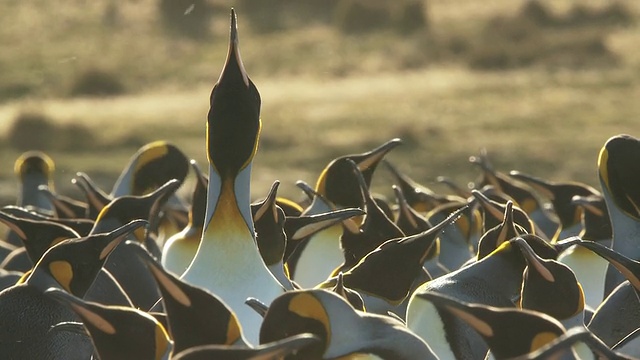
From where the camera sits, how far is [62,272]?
4285 millimetres

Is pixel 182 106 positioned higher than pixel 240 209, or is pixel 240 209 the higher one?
pixel 240 209

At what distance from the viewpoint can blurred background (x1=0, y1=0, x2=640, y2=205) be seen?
55.2 feet

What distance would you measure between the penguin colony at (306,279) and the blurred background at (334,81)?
298 inches

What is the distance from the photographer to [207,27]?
Answer: 82.1ft

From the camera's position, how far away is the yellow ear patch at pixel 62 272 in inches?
168

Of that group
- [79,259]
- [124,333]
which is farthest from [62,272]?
[124,333]

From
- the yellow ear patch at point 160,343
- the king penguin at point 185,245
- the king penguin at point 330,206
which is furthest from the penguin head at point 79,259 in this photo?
the king penguin at point 330,206

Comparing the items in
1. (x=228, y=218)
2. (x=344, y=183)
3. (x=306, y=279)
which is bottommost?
(x=306, y=279)

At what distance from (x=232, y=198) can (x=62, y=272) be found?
2.05 feet

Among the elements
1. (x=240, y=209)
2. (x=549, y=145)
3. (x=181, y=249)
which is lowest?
(x=549, y=145)

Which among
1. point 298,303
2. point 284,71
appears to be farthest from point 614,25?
point 298,303

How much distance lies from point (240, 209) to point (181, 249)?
1.25m

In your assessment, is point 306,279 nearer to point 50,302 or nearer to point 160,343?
point 50,302

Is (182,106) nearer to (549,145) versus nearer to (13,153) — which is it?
(13,153)
